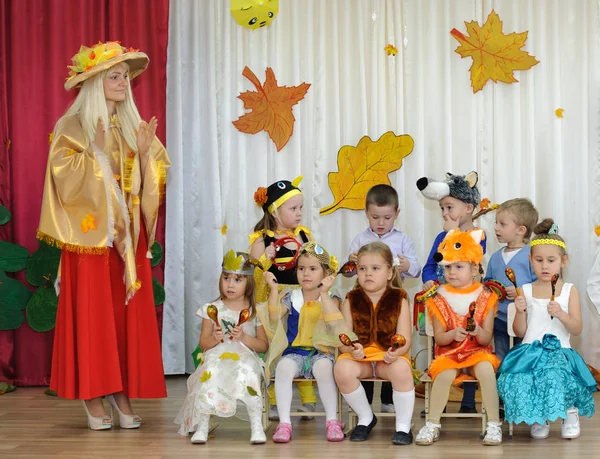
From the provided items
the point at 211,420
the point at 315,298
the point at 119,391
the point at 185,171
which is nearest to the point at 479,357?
the point at 315,298

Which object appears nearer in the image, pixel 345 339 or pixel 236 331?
pixel 345 339

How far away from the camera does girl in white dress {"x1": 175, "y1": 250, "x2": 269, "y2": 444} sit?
149 inches

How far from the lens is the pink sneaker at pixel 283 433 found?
3760mm

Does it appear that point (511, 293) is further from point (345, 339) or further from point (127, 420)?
point (127, 420)

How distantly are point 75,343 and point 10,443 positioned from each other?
52 centimetres

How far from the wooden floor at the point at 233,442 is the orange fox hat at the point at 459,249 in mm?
786

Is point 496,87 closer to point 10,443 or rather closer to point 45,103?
point 45,103

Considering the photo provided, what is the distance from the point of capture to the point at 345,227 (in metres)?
5.44

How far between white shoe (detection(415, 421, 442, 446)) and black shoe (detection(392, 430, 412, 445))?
0.04 metres

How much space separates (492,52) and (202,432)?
294cm

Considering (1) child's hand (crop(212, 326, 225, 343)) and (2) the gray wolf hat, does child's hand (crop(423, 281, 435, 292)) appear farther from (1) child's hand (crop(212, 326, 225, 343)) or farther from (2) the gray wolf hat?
(1) child's hand (crop(212, 326, 225, 343))

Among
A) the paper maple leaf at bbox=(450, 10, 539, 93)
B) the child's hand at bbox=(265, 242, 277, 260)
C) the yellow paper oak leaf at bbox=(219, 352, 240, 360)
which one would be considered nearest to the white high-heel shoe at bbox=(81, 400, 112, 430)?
the yellow paper oak leaf at bbox=(219, 352, 240, 360)

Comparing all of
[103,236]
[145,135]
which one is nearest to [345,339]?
[103,236]

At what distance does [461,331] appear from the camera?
378 cm
